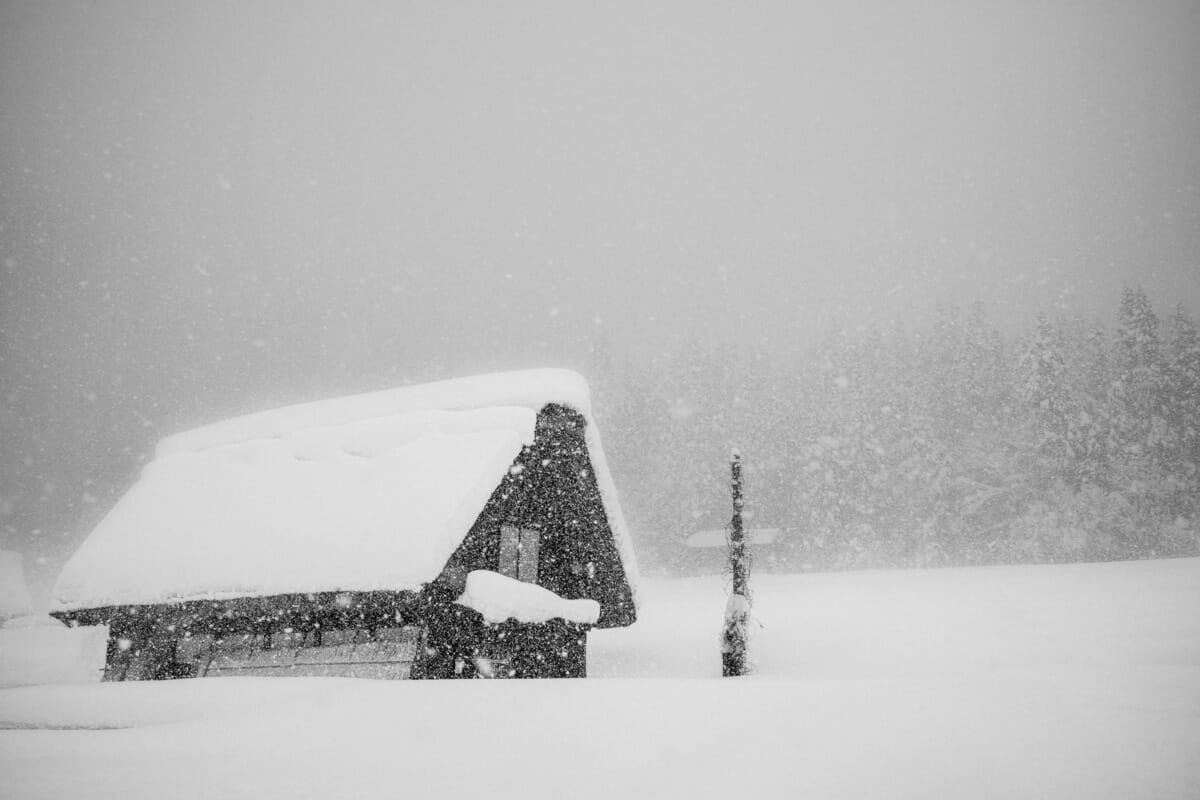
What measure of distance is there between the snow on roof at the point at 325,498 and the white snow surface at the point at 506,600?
90cm

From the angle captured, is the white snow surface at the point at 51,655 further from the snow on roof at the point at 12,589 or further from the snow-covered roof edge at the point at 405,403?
the snow-covered roof edge at the point at 405,403

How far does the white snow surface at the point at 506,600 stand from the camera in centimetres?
762

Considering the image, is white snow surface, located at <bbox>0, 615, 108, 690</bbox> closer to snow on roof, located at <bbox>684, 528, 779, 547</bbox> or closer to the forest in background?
snow on roof, located at <bbox>684, 528, 779, 547</bbox>

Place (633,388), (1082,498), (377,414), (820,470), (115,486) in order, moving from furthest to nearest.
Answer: (115,486) → (633,388) → (820,470) → (1082,498) → (377,414)

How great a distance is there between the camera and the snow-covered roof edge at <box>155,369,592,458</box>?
9367mm

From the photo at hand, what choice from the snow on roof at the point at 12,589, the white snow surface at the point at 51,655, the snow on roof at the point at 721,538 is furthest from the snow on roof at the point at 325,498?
the snow on roof at the point at 12,589

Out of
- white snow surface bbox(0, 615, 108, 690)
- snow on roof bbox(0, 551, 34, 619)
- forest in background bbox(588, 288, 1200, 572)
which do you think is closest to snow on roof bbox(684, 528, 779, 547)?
forest in background bbox(588, 288, 1200, 572)

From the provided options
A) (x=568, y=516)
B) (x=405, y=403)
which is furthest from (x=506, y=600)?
(x=405, y=403)

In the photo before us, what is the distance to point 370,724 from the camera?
4.32 metres

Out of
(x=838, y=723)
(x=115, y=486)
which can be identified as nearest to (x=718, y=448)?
(x=838, y=723)

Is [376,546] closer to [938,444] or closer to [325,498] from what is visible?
[325,498]

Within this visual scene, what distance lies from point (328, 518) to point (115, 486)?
56084mm

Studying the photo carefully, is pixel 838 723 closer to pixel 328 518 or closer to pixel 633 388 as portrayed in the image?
pixel 328 518

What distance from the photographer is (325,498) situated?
838cm
